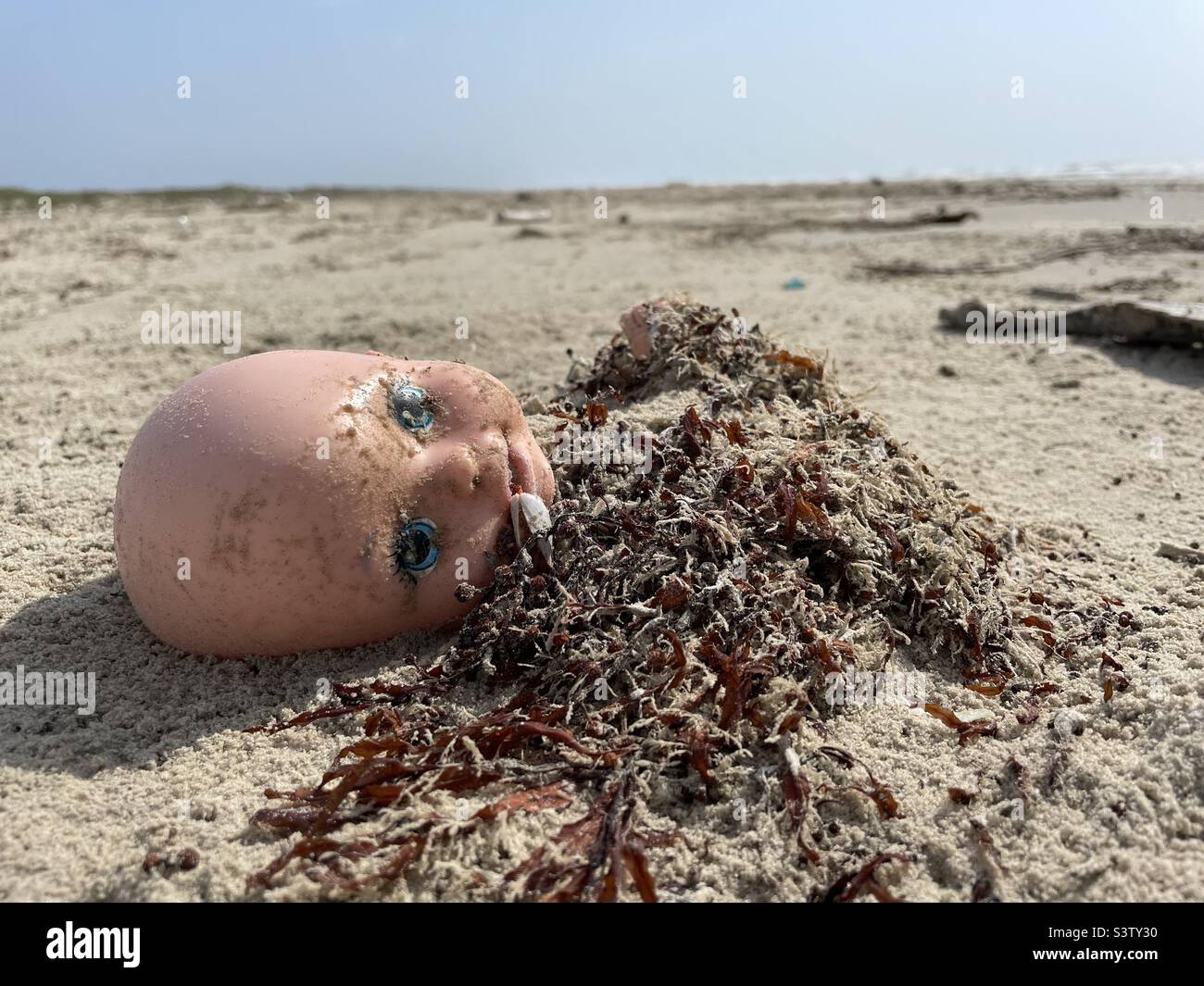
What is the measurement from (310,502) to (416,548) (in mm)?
330

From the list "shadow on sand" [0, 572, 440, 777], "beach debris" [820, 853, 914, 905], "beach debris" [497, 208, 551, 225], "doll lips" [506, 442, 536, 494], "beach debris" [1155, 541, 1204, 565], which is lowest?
"beach debris" [820, 853, 914, 905]

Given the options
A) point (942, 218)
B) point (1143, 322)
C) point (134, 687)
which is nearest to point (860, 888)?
point (134, 687)

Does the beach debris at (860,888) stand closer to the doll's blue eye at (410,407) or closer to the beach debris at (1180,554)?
the doll's blue eye at (410,407)

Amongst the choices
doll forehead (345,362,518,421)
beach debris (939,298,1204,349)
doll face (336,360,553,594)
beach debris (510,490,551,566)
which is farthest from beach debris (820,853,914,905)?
beach debris (939,298,1204,349)

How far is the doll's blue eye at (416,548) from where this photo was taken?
2623 mm

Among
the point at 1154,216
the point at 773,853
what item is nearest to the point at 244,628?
the point at 773,853

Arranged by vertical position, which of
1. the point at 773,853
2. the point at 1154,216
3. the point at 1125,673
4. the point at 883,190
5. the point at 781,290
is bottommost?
the point at 773,853

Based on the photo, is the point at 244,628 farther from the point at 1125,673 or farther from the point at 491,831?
the point at 1125,673

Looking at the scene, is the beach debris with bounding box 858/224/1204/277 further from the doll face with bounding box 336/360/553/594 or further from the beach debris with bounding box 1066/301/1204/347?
the doll face with bounding box 336/360/553/594

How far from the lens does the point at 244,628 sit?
8.54 feet

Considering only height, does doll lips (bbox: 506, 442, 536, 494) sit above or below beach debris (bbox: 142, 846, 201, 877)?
above

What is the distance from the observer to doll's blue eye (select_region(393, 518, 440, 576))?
262 cm
